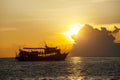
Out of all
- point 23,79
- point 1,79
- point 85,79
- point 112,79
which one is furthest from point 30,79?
point 112,79

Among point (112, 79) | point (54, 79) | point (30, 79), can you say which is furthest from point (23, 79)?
point (112, 79)

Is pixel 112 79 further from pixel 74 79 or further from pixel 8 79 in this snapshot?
pixel 8 79

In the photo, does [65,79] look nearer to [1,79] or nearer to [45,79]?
[45,79]

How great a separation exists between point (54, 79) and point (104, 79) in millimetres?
12136

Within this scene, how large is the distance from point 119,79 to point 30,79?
2147 centimetres

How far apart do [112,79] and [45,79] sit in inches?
637

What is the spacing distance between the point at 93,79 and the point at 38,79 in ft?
43.8

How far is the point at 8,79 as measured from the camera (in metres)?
87.8

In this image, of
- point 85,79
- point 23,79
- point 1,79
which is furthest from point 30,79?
point 85,79

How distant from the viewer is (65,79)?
86.4 meters

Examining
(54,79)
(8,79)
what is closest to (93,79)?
(54,79)

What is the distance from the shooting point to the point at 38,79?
86.3 meters

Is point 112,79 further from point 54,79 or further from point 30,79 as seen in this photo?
point 30,79

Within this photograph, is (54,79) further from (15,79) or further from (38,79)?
(15,79)
